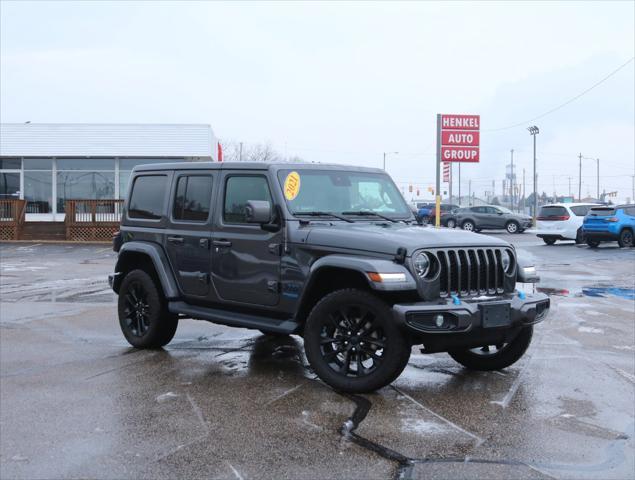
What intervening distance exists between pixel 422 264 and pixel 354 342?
0.83 metres

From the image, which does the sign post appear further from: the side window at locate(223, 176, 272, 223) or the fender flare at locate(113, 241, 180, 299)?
the side window at locate(223, 176, 272, 223)

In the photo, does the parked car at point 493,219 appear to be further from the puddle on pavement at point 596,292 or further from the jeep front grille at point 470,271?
the jeep front grille at point 470,271

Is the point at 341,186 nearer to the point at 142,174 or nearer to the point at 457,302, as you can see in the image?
the point at 457,302

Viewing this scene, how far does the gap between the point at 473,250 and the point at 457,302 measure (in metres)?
0.58

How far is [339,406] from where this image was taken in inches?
219

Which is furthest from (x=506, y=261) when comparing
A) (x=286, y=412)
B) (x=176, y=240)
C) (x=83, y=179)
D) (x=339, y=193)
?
(x=83, y=179)

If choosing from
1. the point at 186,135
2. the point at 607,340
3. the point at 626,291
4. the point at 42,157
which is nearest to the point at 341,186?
the point at 607,340

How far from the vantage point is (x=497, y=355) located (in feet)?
22.0

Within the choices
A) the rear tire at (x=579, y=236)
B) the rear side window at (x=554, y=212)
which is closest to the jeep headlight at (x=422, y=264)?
the rear tire at (x=579, y=236)

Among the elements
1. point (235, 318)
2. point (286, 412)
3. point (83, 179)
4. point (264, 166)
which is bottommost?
point (286, 412)

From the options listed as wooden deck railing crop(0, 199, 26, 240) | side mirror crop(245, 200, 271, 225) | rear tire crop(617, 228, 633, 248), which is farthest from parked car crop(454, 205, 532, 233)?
side mirror crop(245, 200, 271, 225)

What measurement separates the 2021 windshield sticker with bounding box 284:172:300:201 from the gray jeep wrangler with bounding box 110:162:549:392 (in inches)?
0.8

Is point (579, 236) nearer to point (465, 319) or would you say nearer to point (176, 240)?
point (176, 240)

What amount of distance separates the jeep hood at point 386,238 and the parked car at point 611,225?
20389mm
